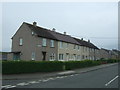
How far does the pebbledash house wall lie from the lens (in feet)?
109

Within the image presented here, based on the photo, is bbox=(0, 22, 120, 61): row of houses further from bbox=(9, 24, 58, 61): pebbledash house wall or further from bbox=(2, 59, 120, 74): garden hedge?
bbox=(2, 59, 120, 74): garden hedge

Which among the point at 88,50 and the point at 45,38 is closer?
the point at 45,38

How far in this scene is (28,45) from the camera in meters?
33.7

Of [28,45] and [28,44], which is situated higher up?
[28,44]

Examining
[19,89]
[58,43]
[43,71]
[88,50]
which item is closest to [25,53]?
[58,43]

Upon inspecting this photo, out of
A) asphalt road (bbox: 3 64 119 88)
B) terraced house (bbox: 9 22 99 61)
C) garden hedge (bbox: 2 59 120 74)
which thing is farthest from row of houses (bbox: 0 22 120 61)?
asphalt road (bbox: 3 64 119 88)

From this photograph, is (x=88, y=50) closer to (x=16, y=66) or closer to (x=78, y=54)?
(x=78, y=54)

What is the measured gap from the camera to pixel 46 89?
32.4 ft

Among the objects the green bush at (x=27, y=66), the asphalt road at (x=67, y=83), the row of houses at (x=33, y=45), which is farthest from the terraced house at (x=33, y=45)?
the asphalt road at (x=67, y=83)

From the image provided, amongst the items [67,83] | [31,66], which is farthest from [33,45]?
[67,83]

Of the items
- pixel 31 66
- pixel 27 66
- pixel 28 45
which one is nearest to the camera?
pixel 27 66

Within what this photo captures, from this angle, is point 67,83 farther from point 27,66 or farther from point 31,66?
point 31,66

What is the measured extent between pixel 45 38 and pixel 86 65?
9.56 metres

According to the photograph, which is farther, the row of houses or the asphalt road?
the row of houses
